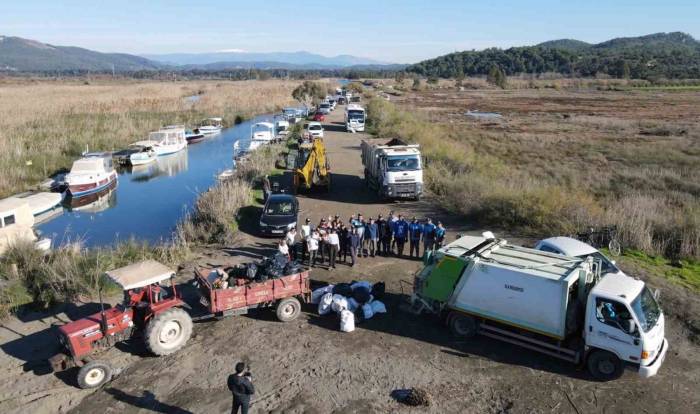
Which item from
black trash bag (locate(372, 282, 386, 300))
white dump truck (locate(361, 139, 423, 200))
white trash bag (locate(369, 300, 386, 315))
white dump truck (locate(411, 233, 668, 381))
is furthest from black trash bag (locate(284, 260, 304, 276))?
white dump truck (locate(361, 139, 423, 200))

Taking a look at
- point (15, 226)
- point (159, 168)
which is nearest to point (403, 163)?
point (15, 226)

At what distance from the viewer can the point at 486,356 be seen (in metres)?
11.3

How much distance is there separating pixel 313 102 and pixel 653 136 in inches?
2181

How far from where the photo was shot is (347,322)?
1230 cm

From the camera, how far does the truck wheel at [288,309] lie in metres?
12.7

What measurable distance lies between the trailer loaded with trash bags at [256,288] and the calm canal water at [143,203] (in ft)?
32.3

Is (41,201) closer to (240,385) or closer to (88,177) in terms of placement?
(88,177)

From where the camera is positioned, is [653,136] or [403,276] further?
[653,136]

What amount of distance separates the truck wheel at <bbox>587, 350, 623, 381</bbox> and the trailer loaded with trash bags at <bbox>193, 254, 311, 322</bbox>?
22.5 feet

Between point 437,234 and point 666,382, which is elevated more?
point 437,234

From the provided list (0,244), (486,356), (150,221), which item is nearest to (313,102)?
(150,221)

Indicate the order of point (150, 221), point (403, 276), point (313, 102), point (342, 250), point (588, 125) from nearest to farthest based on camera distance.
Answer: point (403, 276), point (342, 250), point (150, 221), point (588, 125), point (313, 102)

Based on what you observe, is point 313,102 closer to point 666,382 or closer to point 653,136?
point 653,136

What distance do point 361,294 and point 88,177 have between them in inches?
922
